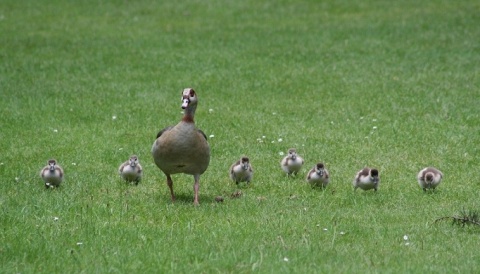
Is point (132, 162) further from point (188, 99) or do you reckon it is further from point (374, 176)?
point (374, 176)

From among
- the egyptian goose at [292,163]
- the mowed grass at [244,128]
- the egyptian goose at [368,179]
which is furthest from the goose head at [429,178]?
the egyptian goose at [292,163]

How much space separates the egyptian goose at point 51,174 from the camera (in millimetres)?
11586

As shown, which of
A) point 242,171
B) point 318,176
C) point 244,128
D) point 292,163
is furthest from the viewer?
point 244,128

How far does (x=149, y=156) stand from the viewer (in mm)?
13914

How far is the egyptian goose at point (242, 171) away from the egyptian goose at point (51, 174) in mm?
2157

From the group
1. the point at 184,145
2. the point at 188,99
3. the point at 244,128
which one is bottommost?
the point at 244,128

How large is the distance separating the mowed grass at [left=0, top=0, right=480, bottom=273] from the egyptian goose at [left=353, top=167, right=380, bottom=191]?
5.6 inches

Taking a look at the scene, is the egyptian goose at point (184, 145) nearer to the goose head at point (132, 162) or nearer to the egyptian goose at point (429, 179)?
the goose head at point (132, 162)

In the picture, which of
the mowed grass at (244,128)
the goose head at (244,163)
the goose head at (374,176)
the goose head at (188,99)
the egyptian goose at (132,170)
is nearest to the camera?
the mowed grass at (244,128)

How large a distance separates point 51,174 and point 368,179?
387 centimetres

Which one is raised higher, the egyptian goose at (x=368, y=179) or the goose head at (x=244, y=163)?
the goose head at (x=244, y=163)

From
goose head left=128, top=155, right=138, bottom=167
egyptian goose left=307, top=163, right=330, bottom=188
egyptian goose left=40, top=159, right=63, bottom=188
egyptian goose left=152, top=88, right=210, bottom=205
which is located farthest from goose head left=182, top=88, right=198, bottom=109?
egyptian goose left=40, top=159, right=63, bottom=188

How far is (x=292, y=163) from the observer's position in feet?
41.0

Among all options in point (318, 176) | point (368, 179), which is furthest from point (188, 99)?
point (368, 179)
